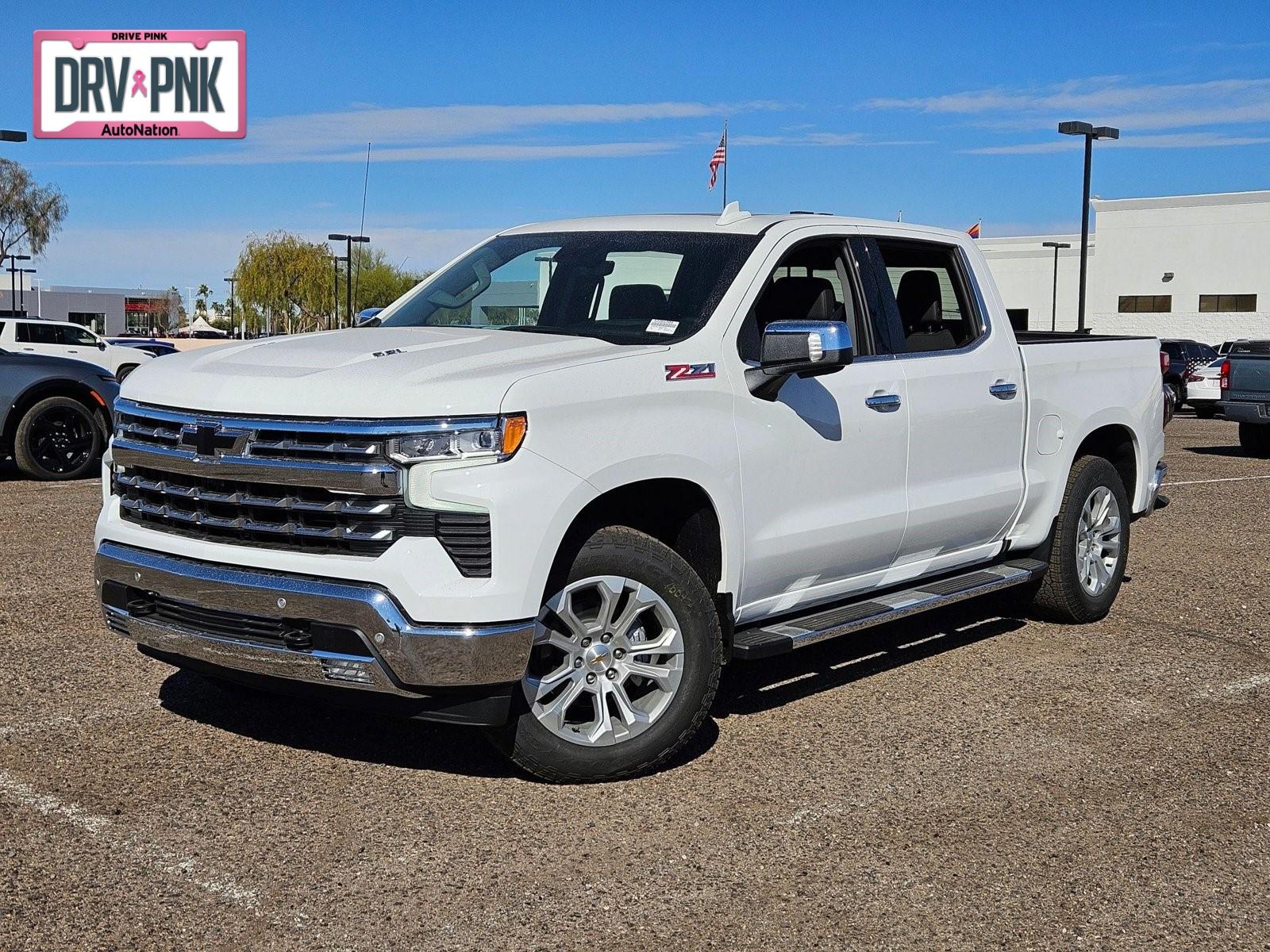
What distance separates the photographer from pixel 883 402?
5.84 m

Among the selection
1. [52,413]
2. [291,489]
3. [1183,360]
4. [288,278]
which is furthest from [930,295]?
[288,278]

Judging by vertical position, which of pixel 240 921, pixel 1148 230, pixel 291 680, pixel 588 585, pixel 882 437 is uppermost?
pixel 1148 230

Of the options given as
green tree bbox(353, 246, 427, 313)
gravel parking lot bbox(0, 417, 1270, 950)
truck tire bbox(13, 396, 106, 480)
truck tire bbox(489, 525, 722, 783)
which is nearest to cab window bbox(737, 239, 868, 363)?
truck tire bbox(489, 525, 722, 783)

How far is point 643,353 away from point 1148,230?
5657cm

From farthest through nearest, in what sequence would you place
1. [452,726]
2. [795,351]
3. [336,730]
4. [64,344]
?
[64,344] < [336,730] < [795,351] < [452,726]

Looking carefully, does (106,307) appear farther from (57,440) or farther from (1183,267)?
(57,440)

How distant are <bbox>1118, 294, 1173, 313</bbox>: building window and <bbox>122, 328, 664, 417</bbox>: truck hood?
56001 mm

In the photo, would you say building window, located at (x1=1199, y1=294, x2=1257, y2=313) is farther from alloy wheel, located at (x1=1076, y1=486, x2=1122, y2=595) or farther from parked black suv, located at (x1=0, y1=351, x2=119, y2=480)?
alloy wheel, located at (x1=1076, y1=486, x2=1122, y2=595)

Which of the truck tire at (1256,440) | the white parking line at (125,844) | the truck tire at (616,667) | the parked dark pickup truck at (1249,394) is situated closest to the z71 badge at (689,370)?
the truck tire at (616,667)

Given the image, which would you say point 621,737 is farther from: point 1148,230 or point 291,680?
point 1148,230

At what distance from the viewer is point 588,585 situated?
470 centimetres

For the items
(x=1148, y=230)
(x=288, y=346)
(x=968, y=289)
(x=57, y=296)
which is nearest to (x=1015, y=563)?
(x=968, y=289)

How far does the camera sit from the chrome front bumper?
4.30 metres

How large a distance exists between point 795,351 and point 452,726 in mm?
1775
